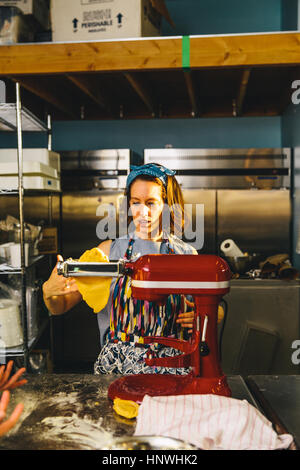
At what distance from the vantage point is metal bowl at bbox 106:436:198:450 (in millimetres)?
846

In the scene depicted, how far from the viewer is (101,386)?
1.37 meters

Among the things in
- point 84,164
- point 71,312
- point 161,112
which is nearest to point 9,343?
point 71,312

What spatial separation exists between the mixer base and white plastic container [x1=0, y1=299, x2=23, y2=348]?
168 centimetres

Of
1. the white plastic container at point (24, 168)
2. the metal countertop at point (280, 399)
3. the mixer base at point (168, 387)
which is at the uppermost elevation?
the white plastic container at point (24, 168)

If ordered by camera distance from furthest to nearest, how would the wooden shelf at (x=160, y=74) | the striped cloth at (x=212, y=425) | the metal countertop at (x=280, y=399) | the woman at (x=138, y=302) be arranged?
the wooden shelf at (x=160, y=74), the woman at (x=138, y=302), the metal countertop at (x=280, y=399), the striped cloth at (x=212, y=425)

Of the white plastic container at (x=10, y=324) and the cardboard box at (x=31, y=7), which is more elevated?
the cardboard box at (x=31, y=7)

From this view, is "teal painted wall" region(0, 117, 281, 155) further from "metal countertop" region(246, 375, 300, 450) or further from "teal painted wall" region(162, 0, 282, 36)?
"metal countertop" region(246, 375, 300, 450)

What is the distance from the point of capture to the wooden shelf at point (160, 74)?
8.16ft

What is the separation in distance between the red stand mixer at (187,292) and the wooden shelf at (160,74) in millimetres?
1710

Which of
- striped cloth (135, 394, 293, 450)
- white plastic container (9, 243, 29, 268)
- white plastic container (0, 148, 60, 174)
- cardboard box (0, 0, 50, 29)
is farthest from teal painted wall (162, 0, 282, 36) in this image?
striped cloth (135, 394, 293, 450)

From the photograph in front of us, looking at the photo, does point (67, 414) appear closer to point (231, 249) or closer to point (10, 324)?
point (10, 324)

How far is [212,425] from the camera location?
100cm

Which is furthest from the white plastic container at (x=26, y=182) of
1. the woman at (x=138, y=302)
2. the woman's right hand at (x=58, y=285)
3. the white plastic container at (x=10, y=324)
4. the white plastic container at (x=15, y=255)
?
the woman's right hand at (x=58, y=285)

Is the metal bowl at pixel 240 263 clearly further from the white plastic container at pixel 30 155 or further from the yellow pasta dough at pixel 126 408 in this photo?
the yellow pasta dough at pixel 126 408
